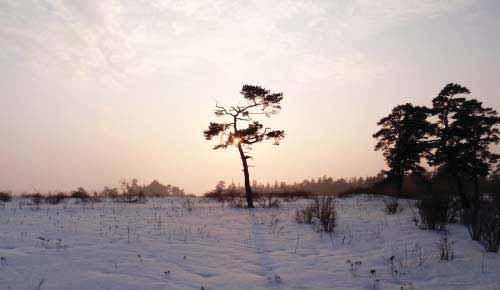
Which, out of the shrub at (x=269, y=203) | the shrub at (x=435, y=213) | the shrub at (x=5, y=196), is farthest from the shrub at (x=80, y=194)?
the shrub at (x=435, y=213)

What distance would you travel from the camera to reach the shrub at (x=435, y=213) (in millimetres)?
9394

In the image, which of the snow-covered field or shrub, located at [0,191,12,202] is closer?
the snow-covered field

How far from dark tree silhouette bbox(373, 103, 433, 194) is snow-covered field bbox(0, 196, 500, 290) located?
18.7 meters

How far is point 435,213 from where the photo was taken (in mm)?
9547

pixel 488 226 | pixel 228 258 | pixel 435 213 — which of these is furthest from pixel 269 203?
pixel 488 226

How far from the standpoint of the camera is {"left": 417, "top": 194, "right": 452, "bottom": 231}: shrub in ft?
30.8

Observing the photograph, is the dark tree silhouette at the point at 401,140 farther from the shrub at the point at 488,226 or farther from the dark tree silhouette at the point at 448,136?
the shrub at the point at 488,226

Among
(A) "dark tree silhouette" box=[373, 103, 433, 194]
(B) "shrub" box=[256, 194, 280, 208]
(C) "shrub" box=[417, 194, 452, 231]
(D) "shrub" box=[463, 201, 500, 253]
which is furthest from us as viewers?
(A) "dark tree silhouette" box=[373, 103, 433, 194]

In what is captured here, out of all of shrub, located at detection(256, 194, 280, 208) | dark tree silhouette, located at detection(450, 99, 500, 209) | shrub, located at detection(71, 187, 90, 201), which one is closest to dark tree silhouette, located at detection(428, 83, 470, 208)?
dark tree silhouette, located at detection(450, 99, 500, 209)

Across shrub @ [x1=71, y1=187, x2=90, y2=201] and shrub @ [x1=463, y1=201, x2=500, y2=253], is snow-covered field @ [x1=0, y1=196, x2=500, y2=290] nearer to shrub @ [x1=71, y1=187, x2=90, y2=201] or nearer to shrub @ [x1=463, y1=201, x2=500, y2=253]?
shrub @ [x1=463, y1=201, x2=500, y2=253]

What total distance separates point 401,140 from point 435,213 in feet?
66.3

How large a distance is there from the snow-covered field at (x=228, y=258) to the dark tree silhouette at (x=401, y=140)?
18.7m

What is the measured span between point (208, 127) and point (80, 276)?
16.5 meters

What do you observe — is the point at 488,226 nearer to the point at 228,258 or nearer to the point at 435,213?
the point at 435,213
